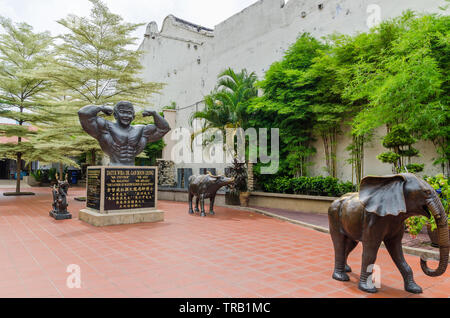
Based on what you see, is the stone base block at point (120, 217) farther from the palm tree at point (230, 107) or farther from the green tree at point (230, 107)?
the palm tree at point (230, 107)

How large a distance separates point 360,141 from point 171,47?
15471mm

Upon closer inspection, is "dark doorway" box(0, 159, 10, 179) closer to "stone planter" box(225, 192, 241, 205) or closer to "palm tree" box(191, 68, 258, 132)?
"palm tree" box(191, 68, 258, 132)

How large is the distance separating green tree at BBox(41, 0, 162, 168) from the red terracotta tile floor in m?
7.34

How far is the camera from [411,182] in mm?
3082

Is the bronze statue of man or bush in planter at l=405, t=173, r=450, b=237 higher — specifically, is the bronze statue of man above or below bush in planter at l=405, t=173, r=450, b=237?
above

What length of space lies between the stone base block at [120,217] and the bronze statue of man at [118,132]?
1332 mm

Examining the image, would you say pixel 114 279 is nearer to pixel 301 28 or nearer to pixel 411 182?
pixel 411 182

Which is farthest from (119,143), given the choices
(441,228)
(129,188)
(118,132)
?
(441,228)

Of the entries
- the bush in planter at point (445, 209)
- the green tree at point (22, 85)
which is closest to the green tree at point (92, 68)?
the green tree at point (22, 85)

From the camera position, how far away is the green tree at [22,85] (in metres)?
14.6

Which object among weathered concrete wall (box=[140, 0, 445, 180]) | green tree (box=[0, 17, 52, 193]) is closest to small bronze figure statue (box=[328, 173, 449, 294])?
weathered concrete wall (box=[140, 0, 445, 180])

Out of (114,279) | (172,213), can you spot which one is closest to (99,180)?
(172,213)

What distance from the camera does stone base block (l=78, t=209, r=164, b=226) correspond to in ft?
24.0
